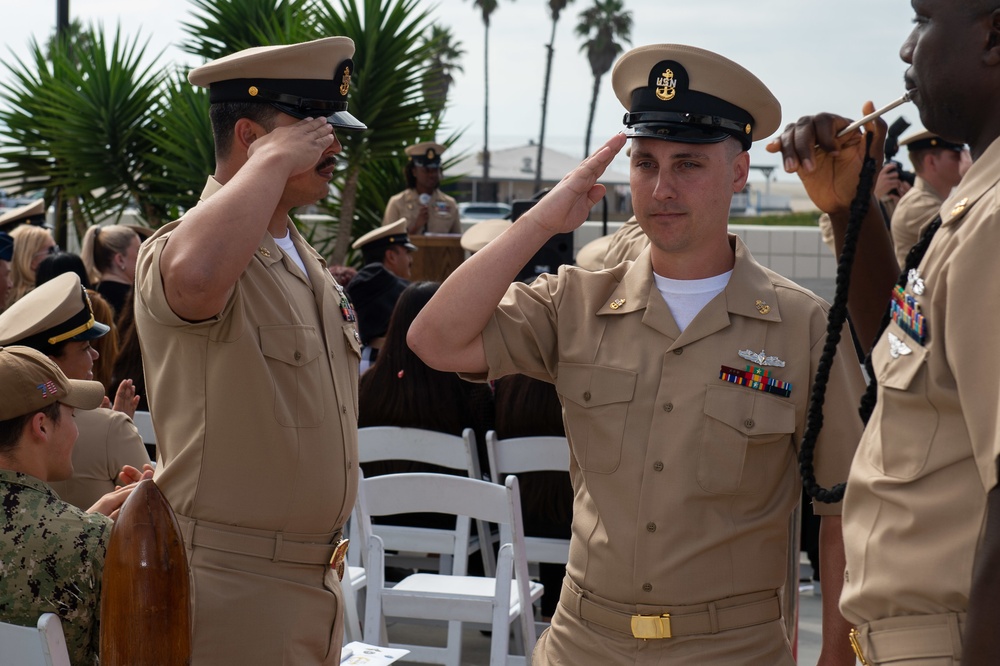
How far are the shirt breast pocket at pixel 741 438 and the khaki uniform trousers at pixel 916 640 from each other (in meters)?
0.61

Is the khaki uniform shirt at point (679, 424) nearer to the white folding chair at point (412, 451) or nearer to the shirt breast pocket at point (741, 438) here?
the shirt breast pocket at point (741, 438)

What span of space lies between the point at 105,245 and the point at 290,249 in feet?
14.8

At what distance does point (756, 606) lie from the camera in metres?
2.20

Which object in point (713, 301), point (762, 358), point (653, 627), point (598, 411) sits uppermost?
point (713, 301)

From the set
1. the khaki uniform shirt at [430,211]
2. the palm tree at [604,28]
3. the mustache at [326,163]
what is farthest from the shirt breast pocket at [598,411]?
the palm tree at [604,28]

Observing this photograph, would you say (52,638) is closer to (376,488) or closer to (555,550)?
(376,488)

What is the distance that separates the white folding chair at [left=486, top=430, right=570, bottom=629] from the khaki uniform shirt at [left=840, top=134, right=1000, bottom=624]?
2822mm

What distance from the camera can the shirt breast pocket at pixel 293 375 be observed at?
2.50 m

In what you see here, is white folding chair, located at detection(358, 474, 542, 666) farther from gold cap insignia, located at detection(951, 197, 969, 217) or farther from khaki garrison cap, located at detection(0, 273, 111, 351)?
gold cap insignia, located at detection(951, 197, 969, 217)

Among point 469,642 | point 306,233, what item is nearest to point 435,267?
point 306,233

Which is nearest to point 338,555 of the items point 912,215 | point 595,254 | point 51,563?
point 51,563

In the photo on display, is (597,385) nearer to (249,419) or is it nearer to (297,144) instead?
(249,419)

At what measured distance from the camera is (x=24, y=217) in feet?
29.5

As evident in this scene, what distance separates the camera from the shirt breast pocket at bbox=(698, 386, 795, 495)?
2203 millimetres
